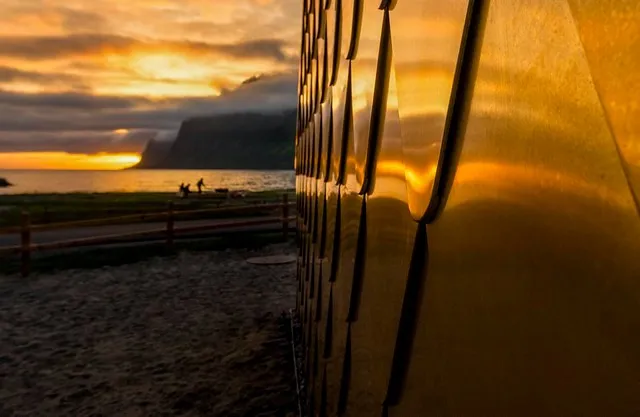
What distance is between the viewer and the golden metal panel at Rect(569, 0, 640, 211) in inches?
8.9

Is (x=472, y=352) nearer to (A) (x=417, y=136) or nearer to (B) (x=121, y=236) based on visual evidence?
(A) (x=417, y=136)

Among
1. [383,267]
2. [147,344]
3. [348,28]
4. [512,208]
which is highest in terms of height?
[348,28]

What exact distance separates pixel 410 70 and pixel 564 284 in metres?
0.37

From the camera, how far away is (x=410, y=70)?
61 cm

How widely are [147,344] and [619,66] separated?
6.27 m

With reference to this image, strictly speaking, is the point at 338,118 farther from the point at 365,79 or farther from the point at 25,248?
the point at 25,248

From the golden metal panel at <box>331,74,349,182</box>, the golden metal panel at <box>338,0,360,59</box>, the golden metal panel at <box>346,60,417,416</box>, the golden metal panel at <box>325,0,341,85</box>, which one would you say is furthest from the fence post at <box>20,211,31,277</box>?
the golden metal panel at <box>346,60,417,416</box>

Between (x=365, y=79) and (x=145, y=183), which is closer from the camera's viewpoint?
(x=365, y=79)

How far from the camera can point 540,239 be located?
12.2 inches

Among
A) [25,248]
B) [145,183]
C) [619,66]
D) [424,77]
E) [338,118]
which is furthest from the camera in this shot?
[145,183]

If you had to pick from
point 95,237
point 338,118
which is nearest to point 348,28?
point 338,118

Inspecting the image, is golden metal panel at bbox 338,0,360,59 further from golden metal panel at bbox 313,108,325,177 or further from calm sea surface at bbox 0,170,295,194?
calm sea surface at bbox 0,170,295,194

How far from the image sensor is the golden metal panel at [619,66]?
0.74 ft

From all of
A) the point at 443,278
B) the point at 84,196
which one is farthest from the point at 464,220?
the point at 84,196
